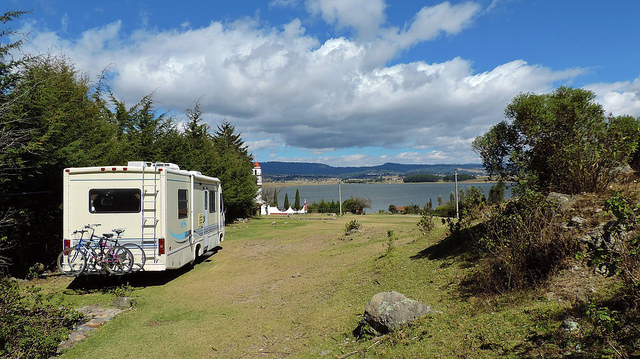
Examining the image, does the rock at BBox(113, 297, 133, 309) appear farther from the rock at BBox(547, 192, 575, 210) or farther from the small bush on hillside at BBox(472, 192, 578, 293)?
the rock at BBox(547, 192, 575, 210)

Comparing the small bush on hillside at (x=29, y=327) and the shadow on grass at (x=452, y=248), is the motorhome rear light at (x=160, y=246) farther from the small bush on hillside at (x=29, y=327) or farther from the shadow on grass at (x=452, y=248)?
the shadow on grass at (x=452, y=248)

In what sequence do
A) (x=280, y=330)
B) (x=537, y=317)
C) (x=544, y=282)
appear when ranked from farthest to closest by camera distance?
(x=280, y=330) < (x=544, y=282) < (x=537, y=317)

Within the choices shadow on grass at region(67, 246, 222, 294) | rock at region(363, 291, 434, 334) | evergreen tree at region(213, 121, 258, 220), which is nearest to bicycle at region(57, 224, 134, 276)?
shadow on grass at region(67, 246, 222, 294)

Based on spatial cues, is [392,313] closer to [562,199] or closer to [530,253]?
[530,253]

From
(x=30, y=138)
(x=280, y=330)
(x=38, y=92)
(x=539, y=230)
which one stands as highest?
(x=38, y=92)

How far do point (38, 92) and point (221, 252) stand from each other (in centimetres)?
787

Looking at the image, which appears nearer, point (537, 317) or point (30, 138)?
point (537, 317)

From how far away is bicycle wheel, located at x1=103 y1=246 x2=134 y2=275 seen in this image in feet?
29.2

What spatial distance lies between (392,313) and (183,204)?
22.4 feet

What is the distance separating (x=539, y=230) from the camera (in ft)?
19.5

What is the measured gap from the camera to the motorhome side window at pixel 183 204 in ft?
33.0

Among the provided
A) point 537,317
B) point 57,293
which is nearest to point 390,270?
point 537,317

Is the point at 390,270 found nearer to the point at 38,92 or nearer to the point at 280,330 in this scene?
the point at 280,330

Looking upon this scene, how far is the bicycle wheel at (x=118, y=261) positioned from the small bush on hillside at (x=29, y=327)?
211 centimetres
